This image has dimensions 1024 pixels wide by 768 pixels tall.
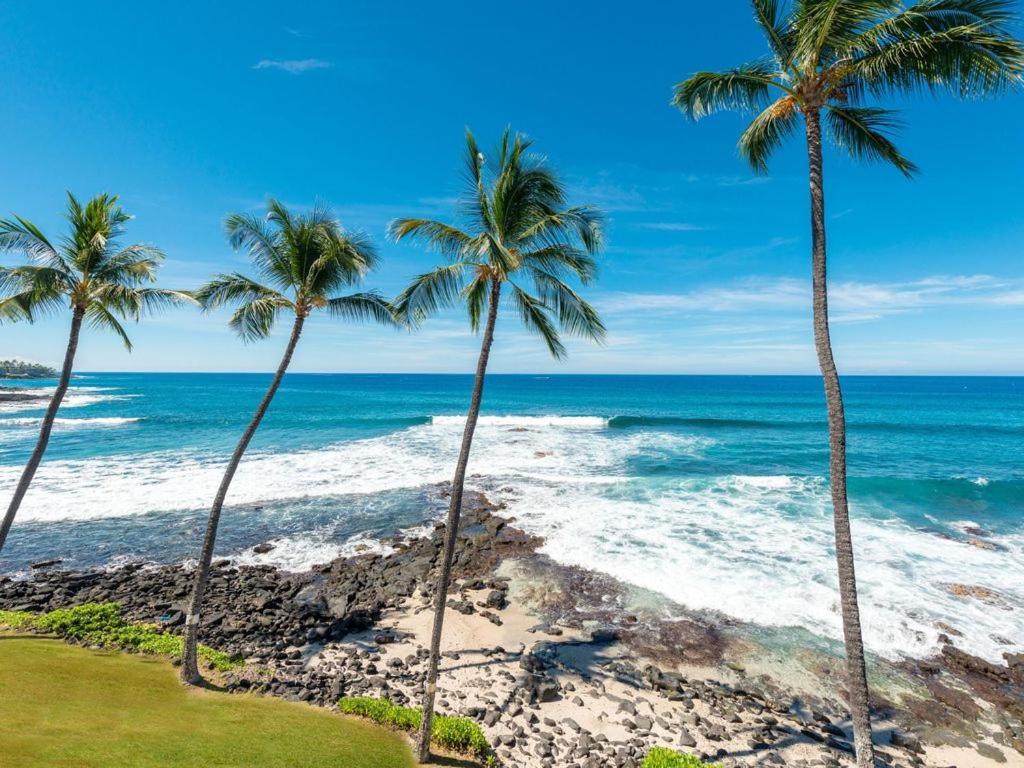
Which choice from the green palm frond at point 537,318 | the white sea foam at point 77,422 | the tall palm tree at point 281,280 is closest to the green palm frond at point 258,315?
the tall palm tree at point 281,280

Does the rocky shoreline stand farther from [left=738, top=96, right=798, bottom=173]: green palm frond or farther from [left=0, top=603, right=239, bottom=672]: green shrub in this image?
[left=738, top=96, right=798, bottom=173]: green palm frond

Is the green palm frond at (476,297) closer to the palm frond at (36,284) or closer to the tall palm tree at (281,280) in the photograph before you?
the tall palm tree at (281,280)

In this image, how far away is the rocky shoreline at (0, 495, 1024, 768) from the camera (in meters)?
8.54

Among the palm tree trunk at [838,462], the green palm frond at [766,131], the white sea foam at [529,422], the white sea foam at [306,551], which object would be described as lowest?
the white sea foam at [306,551]

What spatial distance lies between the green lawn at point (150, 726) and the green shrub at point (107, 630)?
3.21 ft

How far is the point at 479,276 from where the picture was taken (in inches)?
320

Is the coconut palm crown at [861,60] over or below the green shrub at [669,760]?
over

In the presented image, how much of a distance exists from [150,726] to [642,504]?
19.7 metres

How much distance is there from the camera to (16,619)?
456 inches

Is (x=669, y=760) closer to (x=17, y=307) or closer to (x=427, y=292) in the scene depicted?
(x=427, y=292)

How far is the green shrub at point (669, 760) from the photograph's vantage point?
731 centimetres

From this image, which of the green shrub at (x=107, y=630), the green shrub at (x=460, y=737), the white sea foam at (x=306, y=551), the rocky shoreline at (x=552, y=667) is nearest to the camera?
the green shrub at (x=460, y=737)

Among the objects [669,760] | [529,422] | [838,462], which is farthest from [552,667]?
[529,422]

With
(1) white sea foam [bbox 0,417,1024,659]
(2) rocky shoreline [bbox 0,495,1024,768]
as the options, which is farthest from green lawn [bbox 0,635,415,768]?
(1) white sea foam [bbox 0,417,1024,659]
